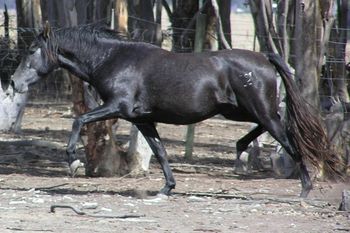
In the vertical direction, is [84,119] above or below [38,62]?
below

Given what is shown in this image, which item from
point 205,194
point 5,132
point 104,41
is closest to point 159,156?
point 205,194

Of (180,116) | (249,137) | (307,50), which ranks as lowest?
(249,137)

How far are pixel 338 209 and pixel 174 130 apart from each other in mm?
9303

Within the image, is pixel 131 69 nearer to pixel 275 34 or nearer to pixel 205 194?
pixel 205 194

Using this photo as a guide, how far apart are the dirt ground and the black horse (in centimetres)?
55

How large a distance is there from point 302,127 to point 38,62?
313cm

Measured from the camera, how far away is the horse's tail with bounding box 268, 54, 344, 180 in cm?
1044

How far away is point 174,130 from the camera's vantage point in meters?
18.5

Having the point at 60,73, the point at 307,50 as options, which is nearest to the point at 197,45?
the point at 307,50

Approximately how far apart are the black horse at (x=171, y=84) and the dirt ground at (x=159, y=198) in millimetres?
552

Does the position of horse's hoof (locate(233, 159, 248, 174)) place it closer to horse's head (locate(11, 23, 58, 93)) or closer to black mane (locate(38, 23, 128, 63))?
black mane (locate(38, 23, 128, 63))

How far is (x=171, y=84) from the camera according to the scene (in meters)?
Answer: 10.3

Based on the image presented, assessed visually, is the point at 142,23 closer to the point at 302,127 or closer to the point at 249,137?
the point at 249,137

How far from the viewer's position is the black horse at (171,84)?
10.2 metres
